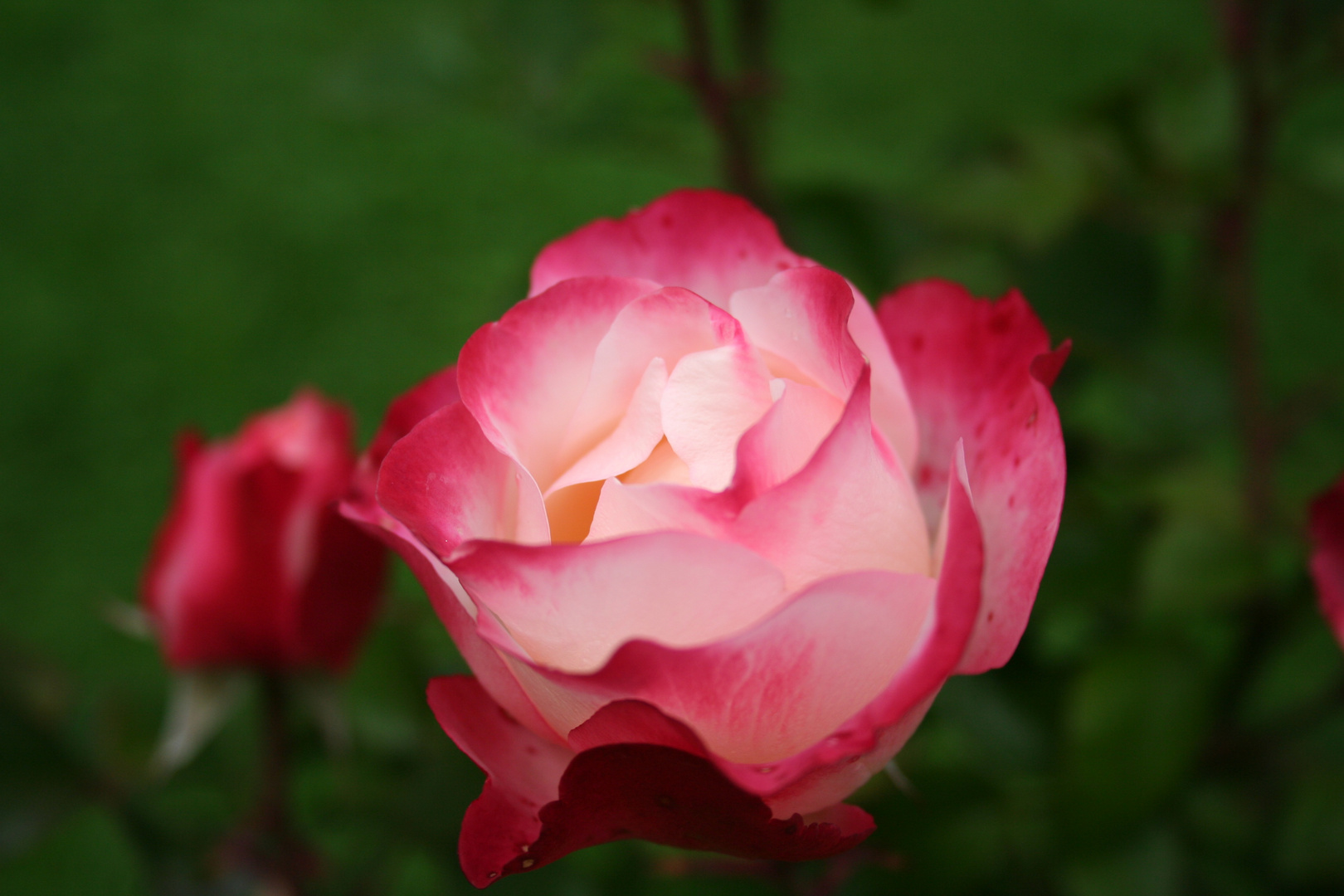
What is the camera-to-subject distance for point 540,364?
250 millimetres

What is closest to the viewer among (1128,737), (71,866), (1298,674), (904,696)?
(904,696)

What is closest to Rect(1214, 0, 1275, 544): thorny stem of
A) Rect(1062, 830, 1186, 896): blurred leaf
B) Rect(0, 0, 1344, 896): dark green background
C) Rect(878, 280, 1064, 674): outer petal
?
Rect(0, 0, 1344, 896): dark green background

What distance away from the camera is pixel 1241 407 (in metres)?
0.52

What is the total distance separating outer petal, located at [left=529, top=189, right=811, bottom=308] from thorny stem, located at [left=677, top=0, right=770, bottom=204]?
0.71 ft

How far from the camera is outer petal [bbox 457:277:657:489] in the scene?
0.24 metres

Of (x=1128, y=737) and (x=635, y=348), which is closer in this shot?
(x=635, y=348)

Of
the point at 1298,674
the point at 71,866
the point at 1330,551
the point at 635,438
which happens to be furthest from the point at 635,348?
the point at 71,866

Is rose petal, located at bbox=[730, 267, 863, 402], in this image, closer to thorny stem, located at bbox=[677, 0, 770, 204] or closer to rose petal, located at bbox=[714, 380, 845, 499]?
rose petal, located at bbox=[714, 380, 845, 499]

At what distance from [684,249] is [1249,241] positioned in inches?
14.6

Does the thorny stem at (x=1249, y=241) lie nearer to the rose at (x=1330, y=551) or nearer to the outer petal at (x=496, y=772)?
the rose at (x=1330, y=551)

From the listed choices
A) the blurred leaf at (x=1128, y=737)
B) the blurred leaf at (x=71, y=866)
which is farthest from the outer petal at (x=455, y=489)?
the blurred leaf at (x=71, y=866)

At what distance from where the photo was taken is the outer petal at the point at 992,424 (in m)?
0.22

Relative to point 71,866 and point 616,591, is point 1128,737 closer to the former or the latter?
point 616,591

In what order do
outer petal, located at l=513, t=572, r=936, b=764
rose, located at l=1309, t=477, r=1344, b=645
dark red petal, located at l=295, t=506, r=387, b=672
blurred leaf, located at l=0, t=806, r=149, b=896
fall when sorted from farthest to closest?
blurred leaf, located at l=0, t=806, r=149, b=896, dark red petal, located at l=295, t=506, r=387, b=672, rose, located at l=1309, t=477, r=1344, b=645, outer petal, located at l=513, t=572, r=936, b=764
